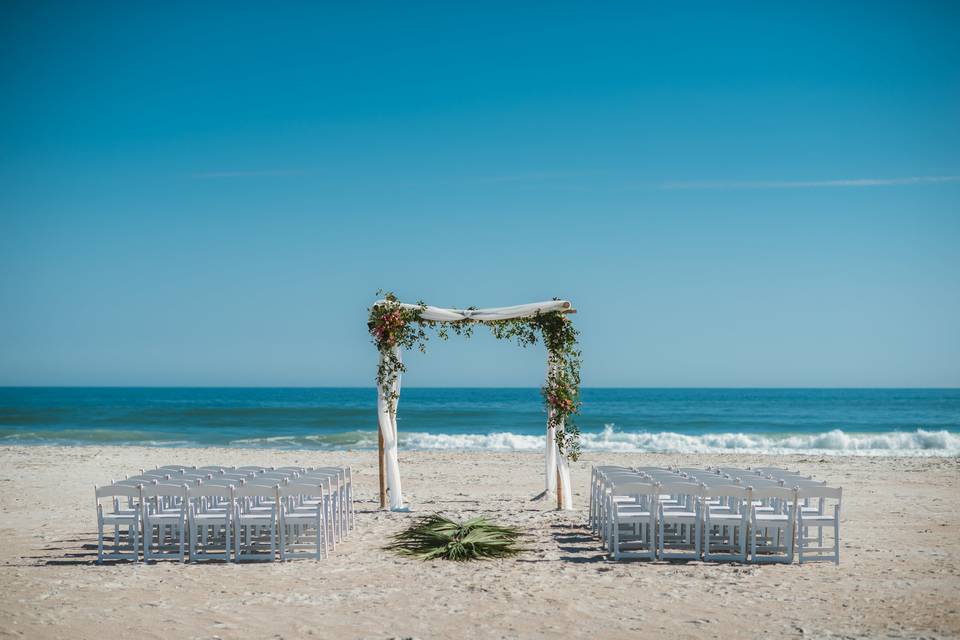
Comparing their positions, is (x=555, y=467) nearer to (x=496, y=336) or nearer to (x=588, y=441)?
(x=496, y=336)

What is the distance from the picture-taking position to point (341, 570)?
7984 millimetres

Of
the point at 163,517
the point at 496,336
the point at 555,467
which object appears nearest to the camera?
the point at 163,517

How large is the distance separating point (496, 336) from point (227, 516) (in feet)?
16.8

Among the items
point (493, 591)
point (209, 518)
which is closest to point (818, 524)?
point (493, 591)

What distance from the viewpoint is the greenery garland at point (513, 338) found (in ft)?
38.3

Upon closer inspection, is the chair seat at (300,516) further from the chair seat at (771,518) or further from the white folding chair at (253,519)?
the chair seat at (771,518)

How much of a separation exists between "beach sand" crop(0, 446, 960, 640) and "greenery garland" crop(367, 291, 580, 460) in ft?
5.32

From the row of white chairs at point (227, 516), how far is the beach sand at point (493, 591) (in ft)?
0.92

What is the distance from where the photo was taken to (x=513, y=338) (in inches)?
479

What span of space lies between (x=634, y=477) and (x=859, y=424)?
36736 mm

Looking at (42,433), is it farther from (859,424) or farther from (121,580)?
(859,424)

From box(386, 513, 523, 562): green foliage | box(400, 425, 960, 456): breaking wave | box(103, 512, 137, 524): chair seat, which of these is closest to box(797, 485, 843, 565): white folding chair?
box(386, 513, 523, 562): green foliage

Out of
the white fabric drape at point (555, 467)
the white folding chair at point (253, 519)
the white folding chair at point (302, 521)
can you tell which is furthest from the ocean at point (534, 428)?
the white folding chair at point (253, 519)

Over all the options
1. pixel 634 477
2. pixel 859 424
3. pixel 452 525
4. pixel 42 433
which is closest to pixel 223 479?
pixel 452 525
